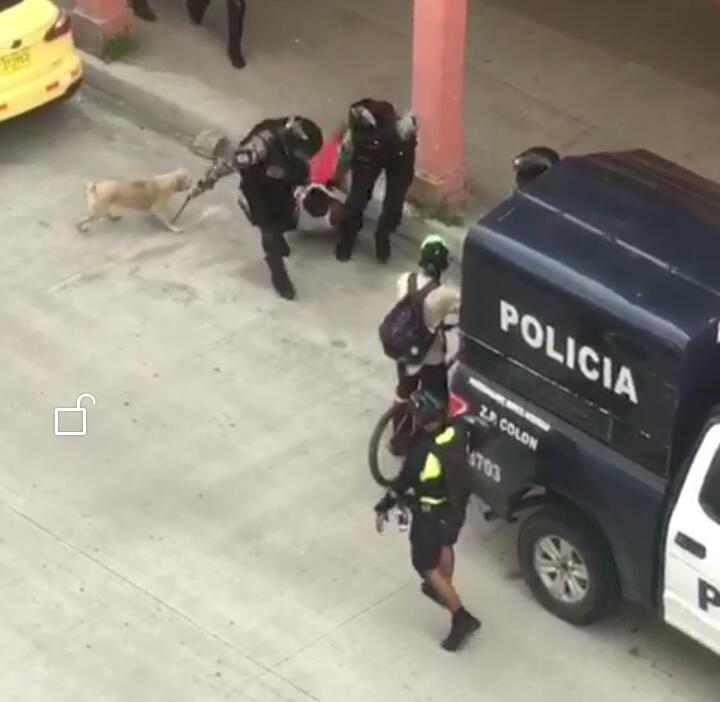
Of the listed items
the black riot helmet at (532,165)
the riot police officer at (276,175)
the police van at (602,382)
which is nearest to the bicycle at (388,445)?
the police van at (602,382)

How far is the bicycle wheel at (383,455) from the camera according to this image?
10938mm

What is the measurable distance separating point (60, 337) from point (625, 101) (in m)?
4.88

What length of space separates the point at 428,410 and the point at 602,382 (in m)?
0.83

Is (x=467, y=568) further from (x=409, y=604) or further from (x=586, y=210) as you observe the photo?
(x=586, y=210)

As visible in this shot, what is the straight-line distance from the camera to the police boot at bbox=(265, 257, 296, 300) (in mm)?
12727

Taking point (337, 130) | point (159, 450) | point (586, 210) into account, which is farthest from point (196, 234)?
point (586, 210)

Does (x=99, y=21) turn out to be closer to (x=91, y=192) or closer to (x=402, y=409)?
(x=91, y=192)

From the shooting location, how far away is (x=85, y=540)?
35.2ft

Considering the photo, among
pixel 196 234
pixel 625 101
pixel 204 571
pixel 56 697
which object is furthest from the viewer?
pixel 625 101

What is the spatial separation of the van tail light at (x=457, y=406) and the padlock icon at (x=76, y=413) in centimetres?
247

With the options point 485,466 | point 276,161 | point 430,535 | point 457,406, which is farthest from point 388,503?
point 276,161

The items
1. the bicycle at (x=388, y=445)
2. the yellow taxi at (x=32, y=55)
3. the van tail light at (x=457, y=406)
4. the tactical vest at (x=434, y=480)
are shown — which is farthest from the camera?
the yellow taxi at (x=32, y=55)

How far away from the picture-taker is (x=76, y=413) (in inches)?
460

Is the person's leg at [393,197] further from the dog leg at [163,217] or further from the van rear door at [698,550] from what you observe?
the van rear door at [698,550]
